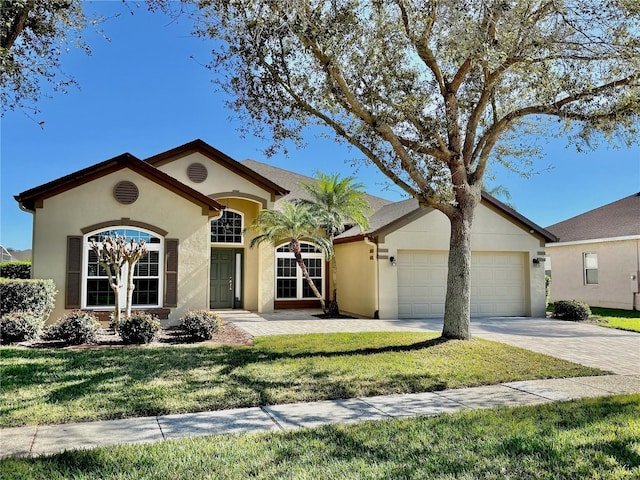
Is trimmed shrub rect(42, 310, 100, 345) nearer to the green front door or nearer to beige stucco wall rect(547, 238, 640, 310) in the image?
the green front door

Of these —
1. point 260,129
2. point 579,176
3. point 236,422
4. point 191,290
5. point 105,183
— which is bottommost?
point 236,422

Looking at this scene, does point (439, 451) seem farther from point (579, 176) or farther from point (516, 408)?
point (579, 176)

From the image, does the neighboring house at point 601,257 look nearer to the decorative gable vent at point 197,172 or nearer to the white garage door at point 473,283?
the white garage door at point 473,283

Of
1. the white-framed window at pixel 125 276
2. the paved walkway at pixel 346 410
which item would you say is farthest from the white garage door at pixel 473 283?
the white-framed window at pixel 125 276

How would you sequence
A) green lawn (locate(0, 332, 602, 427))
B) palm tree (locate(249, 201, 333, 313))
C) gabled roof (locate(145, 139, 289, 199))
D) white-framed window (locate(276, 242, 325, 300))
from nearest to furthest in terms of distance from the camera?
green lawn (locate(0, 332, 602, 427))
palm tree (locate(249, 201, 333, 313))
gabled roof (locate(145, 139, 289, 199))
white-framed window (locate(276, 242, 325, 300))

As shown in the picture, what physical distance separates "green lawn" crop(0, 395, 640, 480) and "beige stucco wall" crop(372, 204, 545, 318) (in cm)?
1008

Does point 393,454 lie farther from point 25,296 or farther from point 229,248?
point 229,248

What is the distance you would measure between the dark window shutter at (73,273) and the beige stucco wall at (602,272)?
20.4 m

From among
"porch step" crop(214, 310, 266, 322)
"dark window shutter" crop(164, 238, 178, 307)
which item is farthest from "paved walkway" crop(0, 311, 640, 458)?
"porch step" crop(214, 310, 266, 322)

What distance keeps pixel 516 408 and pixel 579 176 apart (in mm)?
21945

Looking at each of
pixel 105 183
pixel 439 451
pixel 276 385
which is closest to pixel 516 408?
pixel 439 451

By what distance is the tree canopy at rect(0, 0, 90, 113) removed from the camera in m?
7.54

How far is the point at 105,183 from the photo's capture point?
1241cm

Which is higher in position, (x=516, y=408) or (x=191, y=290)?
(x=191, y=290)
